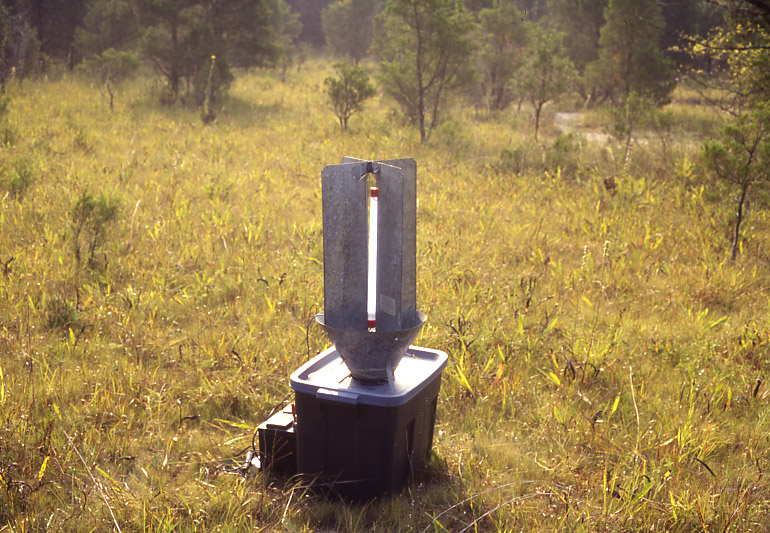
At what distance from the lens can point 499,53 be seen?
1430 cm

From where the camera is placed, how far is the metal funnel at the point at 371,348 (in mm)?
1868

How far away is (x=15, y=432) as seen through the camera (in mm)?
2156

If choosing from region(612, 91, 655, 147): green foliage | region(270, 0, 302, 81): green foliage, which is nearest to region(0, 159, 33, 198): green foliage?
region(612, 91, 655, 147): green foliage

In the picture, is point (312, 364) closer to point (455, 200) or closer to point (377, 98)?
point (455, 200)

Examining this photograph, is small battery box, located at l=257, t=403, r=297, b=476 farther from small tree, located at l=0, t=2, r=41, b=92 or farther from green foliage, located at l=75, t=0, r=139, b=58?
green foliage, located at l=75, t=0, r=139, b=58

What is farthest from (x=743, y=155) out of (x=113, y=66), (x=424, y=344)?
(x=113, y=66)

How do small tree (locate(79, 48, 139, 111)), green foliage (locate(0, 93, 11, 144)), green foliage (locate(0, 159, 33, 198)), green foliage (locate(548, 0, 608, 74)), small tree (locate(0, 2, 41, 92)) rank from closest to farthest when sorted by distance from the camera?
green foliage (locate(0, 159, 33, 198)), green foliage (locate(0, 93, 11, 144)), small tree (locate(0, 2, 41, 92)), small tree (locate(79, 48, 139, 111)), green foliage (locate(548, 0, 608, 74))

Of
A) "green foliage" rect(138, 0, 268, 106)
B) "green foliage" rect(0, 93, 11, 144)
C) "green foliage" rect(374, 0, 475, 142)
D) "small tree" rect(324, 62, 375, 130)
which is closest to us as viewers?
"green foliage" rect(0, 93, 11, 144)

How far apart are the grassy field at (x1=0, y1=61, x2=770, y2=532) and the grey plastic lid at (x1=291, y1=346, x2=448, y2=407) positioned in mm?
398

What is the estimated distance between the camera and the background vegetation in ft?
6.59

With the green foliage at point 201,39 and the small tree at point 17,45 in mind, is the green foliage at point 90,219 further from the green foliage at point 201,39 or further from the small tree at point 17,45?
the small tree at point 17,45

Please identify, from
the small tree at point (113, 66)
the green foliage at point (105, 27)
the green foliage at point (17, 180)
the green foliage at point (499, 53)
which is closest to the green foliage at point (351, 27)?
the green foliage at point (499, 53)

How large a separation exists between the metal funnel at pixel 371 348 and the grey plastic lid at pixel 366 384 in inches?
1.7

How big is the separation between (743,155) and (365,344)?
167 inches
